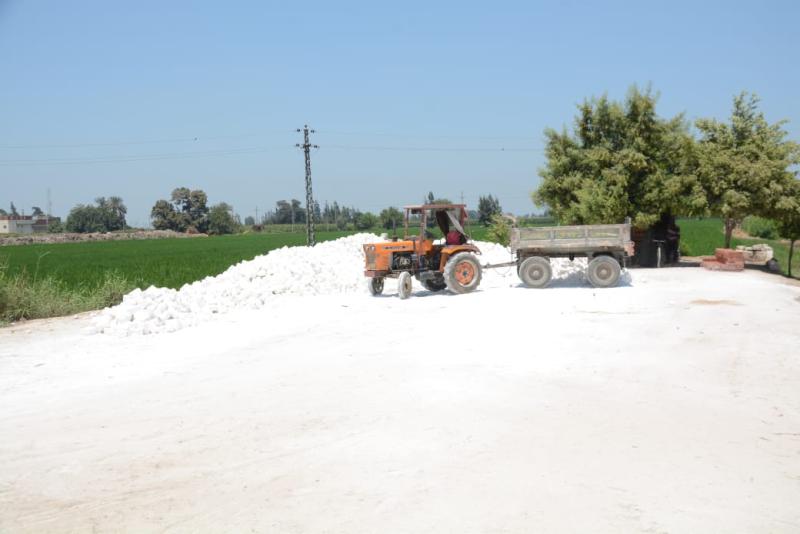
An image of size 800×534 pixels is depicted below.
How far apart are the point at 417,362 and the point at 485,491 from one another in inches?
160

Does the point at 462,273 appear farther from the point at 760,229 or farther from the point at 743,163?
the point at 760,229

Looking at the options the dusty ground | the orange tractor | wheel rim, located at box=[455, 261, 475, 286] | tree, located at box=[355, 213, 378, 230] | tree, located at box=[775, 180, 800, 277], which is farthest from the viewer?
tree, located at box=[355, 213, 378, 230]

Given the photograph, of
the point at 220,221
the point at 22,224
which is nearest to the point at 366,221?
the point at 220,221

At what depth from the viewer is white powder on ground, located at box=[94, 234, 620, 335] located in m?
11.9

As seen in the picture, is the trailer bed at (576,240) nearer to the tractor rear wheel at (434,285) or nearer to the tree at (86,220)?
the tractor rear wheel at (434,285)

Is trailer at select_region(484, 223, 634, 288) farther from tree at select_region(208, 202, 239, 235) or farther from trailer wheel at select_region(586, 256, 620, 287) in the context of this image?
tree at select_region(208, 202, 239, 235)

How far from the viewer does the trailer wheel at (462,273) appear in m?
15.1

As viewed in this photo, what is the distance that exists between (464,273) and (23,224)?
115 metres

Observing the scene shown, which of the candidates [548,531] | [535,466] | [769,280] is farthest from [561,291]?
[548,531]

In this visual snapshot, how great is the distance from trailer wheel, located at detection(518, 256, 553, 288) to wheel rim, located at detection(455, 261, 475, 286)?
140 centimetres

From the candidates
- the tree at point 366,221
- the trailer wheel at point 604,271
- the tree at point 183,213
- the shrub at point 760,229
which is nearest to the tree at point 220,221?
the tree at point 183,213

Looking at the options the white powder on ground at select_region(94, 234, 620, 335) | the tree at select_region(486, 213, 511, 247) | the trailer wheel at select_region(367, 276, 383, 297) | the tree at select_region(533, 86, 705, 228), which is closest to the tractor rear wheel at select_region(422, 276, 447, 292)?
the white powder on ground at select_region(94, 234, 620, 335)

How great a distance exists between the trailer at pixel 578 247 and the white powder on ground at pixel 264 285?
44.0 inches

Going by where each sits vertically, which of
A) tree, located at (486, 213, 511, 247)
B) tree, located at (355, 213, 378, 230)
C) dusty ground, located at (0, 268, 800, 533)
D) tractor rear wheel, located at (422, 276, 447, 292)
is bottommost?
dusty ground, located at (0, 268, 800, 533)
